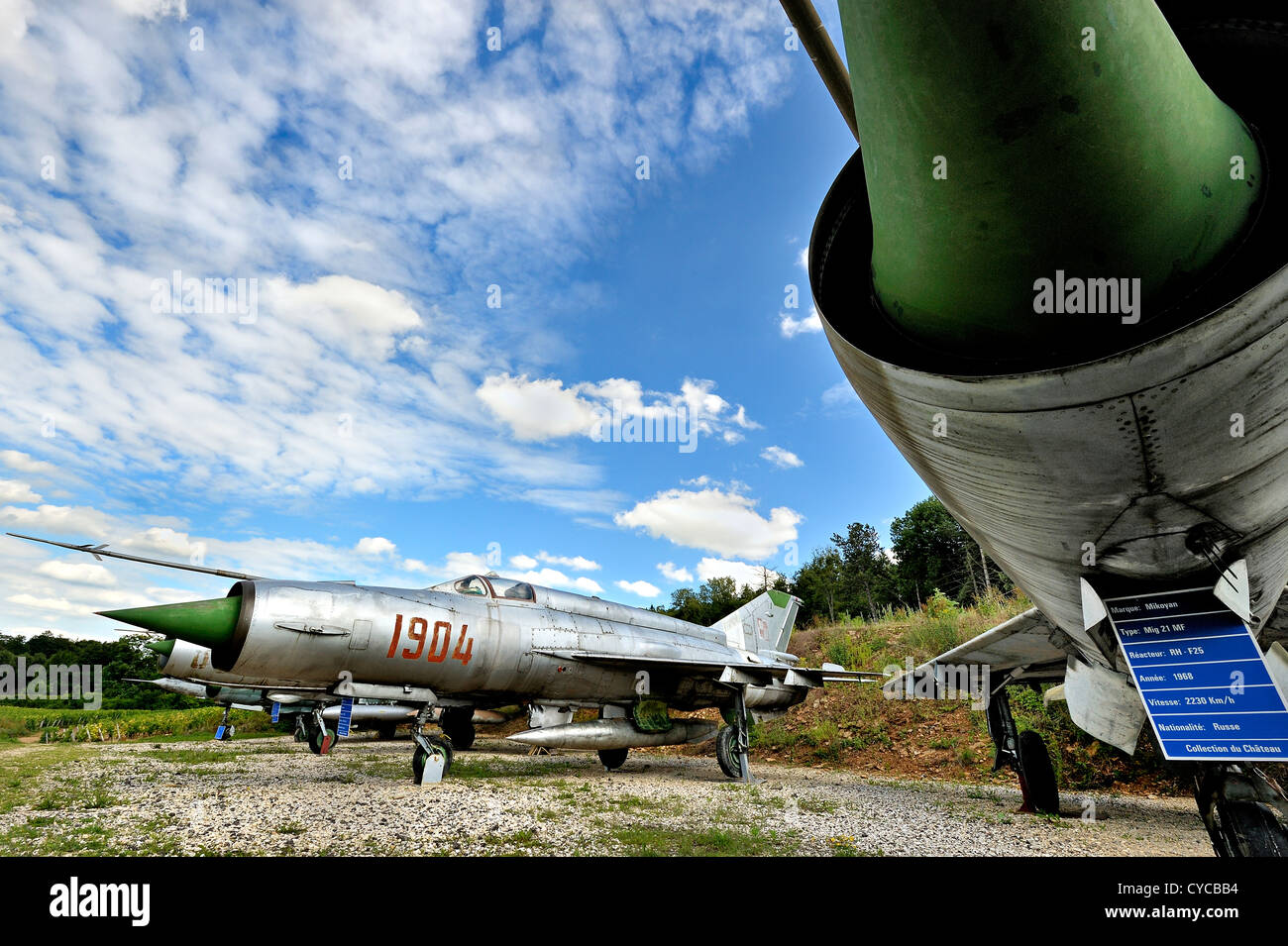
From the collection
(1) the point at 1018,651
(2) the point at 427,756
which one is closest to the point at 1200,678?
(1) the point at 1018,651

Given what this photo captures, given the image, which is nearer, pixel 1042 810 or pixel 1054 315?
pixel 1054 315

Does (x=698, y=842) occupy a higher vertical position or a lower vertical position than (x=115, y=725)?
higher

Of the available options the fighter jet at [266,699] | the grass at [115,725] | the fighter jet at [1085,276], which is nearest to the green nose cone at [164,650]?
the fighter jet at [266,699]

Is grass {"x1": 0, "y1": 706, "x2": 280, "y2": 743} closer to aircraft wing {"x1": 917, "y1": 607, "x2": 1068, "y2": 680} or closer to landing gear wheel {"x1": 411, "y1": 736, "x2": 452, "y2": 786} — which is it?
landing gear wheel {"x1": 411, "y1": 736, "x2": 452, "y2": 786}

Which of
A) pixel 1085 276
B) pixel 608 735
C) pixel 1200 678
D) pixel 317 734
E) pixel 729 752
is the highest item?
pixel 1085 276

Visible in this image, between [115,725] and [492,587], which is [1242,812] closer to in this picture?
Result: [492,587]

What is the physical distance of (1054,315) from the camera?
106 cm

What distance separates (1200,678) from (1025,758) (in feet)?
17.2

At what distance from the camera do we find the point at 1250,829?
223 cm

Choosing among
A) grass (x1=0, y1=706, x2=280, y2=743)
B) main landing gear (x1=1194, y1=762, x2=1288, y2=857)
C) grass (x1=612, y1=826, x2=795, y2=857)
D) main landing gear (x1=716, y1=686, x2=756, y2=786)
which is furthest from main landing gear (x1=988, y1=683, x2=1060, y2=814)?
grass (x1=0, y1=706, x2=280, y2=743)

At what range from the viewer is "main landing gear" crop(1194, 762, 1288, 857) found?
2.21 meters
